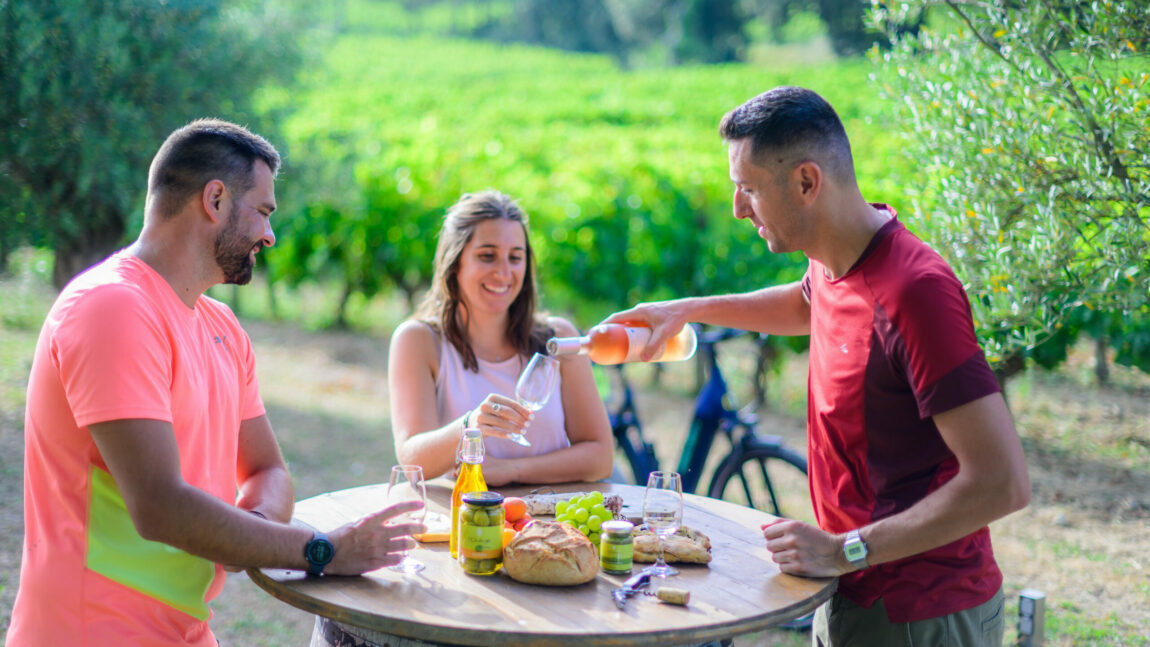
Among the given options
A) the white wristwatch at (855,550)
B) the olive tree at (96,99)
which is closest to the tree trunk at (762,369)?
the olive tree at (96,99)

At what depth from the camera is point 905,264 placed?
2268mm

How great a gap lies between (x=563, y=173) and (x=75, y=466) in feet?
29.1

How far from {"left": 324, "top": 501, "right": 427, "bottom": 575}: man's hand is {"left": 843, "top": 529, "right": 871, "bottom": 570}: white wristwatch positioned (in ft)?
3.39

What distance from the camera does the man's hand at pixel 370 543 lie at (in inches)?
91.1

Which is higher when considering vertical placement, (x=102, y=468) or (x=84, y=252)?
(x=84, y=252)

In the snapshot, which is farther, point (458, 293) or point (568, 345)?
point (458, 293)

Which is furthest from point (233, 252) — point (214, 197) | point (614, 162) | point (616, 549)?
point (614, 162)

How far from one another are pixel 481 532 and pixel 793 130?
1.24 meters

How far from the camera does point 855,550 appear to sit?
7.41 ft

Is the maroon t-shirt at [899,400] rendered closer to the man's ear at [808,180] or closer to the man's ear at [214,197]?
the man's ear at [808,180]

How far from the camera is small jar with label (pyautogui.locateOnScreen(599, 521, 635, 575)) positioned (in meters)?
2.40

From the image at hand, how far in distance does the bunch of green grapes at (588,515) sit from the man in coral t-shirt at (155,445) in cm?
49

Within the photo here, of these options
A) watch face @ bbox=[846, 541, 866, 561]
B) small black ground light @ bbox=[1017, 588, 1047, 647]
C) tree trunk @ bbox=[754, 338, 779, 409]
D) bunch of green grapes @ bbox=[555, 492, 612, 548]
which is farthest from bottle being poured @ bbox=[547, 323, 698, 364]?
tree trunk @ bbox=[754, 338, 779, 409]

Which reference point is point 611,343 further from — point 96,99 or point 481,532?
point 96,99
